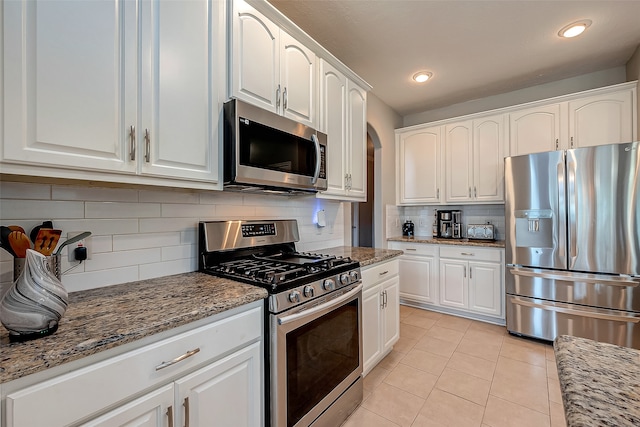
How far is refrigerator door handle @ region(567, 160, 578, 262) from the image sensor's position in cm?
241

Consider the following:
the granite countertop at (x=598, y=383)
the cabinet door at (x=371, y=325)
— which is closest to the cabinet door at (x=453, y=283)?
the cabinet door at (x=371, y=325)

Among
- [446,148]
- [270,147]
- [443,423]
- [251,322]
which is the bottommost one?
[443,423]

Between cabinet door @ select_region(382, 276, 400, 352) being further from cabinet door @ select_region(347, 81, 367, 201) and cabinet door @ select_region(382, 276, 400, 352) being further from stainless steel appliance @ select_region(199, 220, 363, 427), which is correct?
cabinet door @ select_region(347, 81, 367, 201)

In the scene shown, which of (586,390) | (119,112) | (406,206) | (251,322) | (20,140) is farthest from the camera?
(406,206)

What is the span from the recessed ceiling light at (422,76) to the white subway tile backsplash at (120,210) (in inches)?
109

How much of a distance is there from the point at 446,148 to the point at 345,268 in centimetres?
261

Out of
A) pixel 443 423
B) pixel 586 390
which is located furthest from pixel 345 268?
pixel 586 390

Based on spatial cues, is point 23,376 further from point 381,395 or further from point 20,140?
point 381,395

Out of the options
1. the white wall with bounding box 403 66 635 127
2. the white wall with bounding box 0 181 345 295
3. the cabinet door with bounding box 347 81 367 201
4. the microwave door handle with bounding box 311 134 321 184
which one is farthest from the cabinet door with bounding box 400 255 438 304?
the white wall with bounding box 0 181 345 295

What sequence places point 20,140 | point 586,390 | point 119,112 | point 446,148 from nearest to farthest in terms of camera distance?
point 586,390, point 20,140, point 119,112, point 446,148

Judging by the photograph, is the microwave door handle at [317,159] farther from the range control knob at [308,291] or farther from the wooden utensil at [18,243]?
the wooden utensil at [18,243]

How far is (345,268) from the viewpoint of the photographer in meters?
1.67

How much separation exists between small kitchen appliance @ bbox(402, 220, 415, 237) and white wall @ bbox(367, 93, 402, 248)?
0.45m

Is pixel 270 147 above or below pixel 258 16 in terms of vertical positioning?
below
